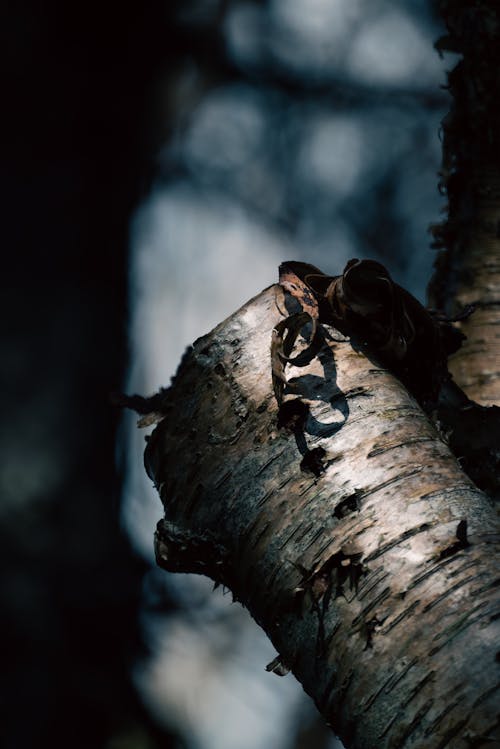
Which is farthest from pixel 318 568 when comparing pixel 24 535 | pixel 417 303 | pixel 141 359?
pixel 141 359

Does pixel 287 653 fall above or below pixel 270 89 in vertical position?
below

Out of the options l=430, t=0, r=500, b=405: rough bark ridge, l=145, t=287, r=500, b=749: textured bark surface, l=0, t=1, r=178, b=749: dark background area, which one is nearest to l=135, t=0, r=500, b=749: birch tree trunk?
l=145, t=287, r=500, b=749: textured bark surface

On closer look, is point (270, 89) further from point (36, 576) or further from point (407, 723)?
point (407, 723)

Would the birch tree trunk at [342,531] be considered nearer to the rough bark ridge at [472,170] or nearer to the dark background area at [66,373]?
the rough bark ridge at [472,170]

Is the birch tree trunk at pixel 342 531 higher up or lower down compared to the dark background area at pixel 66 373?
lower down

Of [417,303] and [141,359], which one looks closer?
[417,303]

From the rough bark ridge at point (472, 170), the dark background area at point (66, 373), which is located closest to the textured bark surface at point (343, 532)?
the rough bark ridge at point (472, 170)

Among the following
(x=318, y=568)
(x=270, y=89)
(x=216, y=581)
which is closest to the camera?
(x=318, y=568)

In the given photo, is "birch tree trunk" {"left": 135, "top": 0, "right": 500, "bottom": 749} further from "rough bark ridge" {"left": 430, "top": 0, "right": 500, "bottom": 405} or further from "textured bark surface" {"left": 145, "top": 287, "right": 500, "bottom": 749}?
"rough bark ridge" {"left": 430, "top": 0, "right": 500, "bottom": 405}
